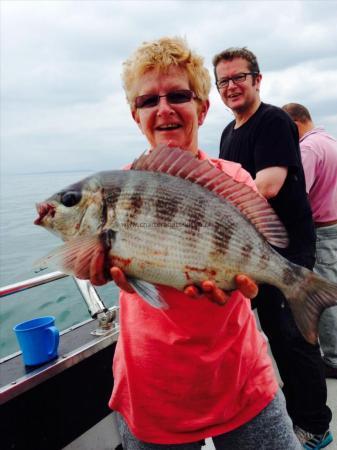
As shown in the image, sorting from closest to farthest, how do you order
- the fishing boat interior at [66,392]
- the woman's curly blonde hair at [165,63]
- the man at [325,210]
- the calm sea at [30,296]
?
the woman's curly blonde hair at [165,63]
the fishing boat interior at [66,392]
the man at [325,210]
the calm sea at [30,296]

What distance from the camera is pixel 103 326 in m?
2.88

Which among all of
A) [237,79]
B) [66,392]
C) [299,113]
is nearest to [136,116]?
[237,79]

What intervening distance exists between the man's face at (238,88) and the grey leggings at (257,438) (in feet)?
7.51

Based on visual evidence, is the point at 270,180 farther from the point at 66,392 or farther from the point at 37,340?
the point at 66,392

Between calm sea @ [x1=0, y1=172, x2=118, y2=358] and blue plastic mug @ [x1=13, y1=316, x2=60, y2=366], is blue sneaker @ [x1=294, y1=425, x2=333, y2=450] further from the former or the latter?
calm sea @ [x1=0, y1=172, x2=118, y2=358]

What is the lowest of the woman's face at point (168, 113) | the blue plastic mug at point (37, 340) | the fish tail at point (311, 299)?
the blue plastic mug at point (37, 340)

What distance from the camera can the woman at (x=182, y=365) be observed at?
1.51m

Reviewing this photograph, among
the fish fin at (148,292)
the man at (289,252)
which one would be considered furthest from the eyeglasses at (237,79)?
the fish fin at (148,292)

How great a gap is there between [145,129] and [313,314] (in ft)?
3.67

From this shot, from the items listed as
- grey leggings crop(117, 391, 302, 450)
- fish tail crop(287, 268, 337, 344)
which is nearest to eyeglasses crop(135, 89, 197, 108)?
fish tail crop(287, 268, 337, 344)

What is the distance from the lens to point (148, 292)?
1376 mm

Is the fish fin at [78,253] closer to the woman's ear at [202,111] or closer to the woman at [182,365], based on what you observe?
the woman at [182,365]

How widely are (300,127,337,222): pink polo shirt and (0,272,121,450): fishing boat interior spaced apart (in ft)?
7.19

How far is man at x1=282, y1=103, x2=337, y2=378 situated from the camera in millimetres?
3617
